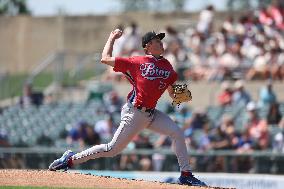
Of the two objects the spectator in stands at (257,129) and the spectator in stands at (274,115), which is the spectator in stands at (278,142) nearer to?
the spectator in stands at (257,129)

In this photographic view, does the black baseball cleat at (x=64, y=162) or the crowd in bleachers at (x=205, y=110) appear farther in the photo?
the crowd in bleachers at (x=205, y=110)

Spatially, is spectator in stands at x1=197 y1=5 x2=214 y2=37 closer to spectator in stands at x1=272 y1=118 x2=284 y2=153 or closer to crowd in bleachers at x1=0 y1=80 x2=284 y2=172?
crowd in bleachers at x1=0 y1=80 x2=284 y2=172

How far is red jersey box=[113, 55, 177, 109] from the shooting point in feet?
40.1

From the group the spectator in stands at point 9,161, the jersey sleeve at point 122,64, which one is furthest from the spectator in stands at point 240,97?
the jersey sleeve at point 122,64

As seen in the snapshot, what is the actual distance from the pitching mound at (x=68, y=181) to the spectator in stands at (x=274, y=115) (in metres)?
7.01

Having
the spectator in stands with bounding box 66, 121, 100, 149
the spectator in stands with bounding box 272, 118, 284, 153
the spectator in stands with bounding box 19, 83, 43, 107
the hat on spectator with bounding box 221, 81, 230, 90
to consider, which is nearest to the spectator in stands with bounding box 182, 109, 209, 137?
the hat on spectator with bounding box 221, 81, 230, 90

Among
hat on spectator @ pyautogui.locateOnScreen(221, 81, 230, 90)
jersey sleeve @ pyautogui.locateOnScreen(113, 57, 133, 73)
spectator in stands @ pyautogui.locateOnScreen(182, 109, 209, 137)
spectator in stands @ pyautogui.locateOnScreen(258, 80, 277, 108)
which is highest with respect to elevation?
jersey sleeve @ pyautogui.locateOnScreen(113, 57, 133, 73)

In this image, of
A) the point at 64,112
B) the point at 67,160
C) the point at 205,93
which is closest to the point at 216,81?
the point at 205,93

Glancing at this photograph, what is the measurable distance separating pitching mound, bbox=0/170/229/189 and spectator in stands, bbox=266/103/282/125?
7.01 m

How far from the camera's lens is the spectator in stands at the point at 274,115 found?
63.1 ft

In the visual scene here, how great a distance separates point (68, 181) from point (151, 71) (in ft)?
5.75

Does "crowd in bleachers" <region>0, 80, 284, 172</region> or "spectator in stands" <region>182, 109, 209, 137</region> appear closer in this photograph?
"crowd in bleachers" <region>0, 80, 284, 172</region>

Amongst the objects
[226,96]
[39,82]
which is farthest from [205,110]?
[39,82]

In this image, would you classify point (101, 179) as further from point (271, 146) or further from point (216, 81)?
point (216, 81)
